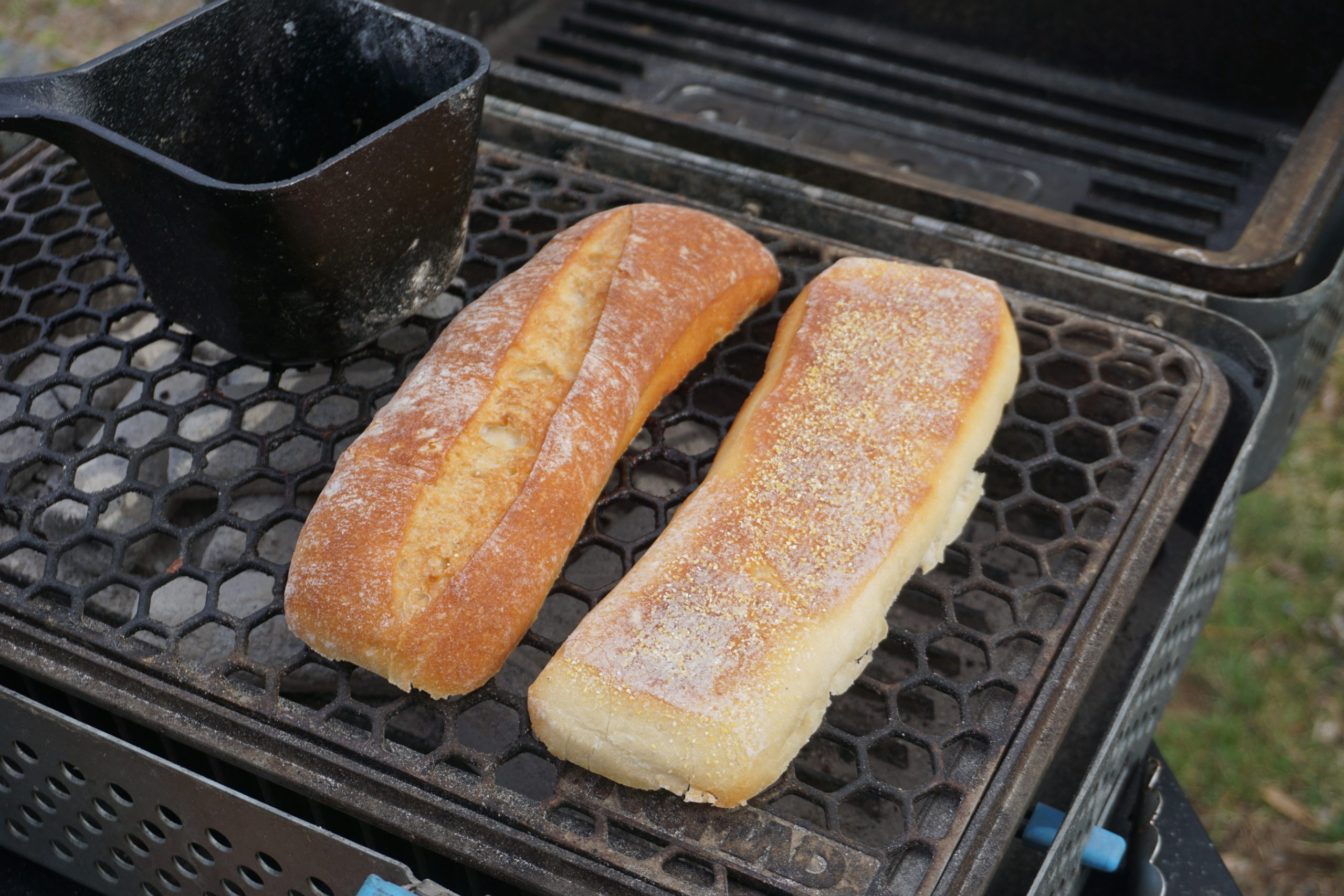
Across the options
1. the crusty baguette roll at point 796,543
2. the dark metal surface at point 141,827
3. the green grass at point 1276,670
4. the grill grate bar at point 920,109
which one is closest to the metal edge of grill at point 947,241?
the crusty baguette roll at point 796,543

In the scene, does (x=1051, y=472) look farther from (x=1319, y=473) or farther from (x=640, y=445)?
(x=1319, y=473)

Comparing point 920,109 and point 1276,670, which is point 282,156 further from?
point 1276,670

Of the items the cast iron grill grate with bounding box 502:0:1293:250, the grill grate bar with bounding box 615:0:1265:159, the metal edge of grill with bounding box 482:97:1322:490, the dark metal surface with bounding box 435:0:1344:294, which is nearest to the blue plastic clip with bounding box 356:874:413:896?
the metal edge of grill with bounding box 482:97:1322:490

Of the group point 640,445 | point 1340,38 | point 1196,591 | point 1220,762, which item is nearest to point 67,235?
point 640,445

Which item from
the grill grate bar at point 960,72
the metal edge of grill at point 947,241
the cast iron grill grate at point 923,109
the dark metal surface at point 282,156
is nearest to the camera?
the dark metal surface at point 282,156

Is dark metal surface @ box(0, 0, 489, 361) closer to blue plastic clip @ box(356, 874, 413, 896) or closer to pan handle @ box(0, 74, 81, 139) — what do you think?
pan handle @ box(0, 74, 81, 139)

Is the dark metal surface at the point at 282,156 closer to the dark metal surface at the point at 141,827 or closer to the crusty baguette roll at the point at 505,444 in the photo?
the crusty baguette roll at the point at 505,444
